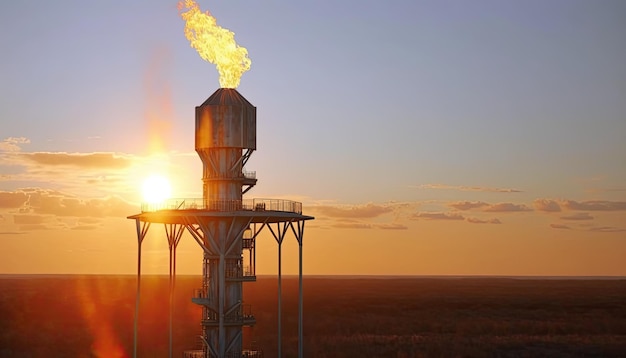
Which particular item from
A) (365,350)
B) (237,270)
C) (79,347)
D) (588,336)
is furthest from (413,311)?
(237,270)

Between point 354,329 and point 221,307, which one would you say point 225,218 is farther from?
point 354,329

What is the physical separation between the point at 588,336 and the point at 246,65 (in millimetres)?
57416

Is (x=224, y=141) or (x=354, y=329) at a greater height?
(x=224, y=141)

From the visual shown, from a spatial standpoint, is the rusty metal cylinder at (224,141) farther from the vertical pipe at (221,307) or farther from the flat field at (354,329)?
the flat field at (354,329)

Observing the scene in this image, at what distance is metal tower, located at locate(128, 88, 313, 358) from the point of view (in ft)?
200

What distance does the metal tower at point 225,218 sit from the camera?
6081 centimetres

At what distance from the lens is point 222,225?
6159 cm

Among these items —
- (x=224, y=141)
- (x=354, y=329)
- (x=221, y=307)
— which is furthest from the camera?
(x=354, y=329)

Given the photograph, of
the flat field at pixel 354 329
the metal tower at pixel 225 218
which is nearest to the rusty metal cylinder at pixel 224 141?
the metal tower at pixel 225 218

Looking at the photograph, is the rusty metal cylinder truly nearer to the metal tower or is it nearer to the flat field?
the metal tower

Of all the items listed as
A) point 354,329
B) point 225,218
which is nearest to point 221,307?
Answer: point 225,218

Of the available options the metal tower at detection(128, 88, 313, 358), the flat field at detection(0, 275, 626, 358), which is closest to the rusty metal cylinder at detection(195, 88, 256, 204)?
the metal tower at detection(128, 88, 313, 358)

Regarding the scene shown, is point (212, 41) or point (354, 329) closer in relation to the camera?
point (212, 41)

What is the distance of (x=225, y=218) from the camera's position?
6125 centimetres
